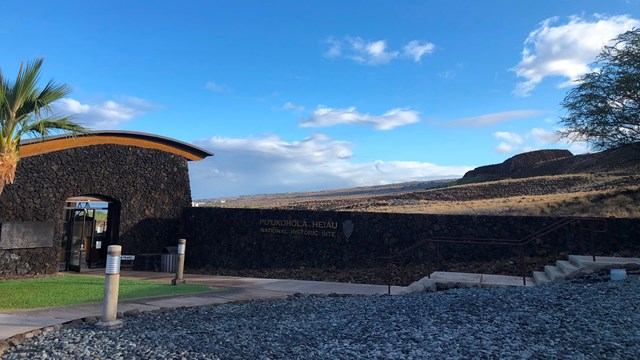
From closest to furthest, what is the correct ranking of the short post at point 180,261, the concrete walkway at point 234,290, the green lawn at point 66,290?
the concrete walkway at point 234,290 < the green lawn at point 66,290 < the short post at point 180,261

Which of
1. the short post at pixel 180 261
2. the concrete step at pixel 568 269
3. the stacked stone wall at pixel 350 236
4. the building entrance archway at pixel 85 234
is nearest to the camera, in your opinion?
the concrete step at pixel 568 269

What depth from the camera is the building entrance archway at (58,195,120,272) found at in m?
15.8

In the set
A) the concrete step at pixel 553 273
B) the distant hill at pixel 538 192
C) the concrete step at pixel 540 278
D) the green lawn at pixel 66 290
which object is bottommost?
the green lawn at pixel 66 290

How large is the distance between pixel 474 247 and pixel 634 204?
10590 millimetres

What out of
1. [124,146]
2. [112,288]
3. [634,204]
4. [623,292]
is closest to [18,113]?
[112,288]

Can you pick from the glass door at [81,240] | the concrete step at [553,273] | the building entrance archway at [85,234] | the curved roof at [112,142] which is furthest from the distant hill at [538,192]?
the glass door at [81,240]

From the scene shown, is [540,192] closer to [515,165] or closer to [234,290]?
[515,165]

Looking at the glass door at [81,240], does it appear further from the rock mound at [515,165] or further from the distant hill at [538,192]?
the rock mound at [515,165]

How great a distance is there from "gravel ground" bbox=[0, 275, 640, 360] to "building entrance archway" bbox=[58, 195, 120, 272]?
9.94m

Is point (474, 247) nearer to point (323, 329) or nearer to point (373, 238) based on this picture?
point (373, 238)

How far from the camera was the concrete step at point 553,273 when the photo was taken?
9981 mm

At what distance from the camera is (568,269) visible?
1031 cm

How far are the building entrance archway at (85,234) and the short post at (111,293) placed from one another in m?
9.80

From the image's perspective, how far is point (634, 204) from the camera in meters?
19.7
